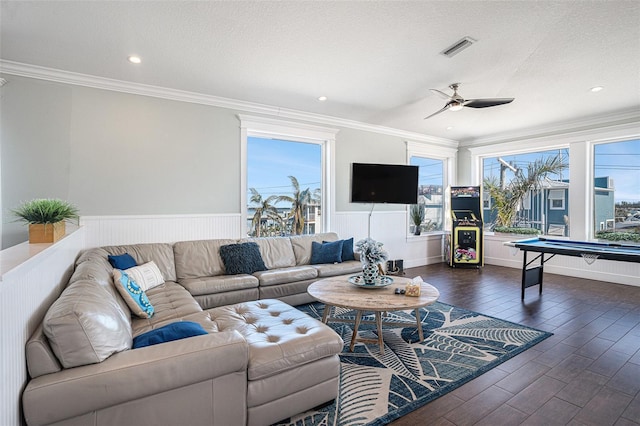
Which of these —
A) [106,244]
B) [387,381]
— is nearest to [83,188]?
[106,244]

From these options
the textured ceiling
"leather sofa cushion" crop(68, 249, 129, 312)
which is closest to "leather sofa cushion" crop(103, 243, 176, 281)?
"leather sofa cushion" crop(68, 249, 129, 312)

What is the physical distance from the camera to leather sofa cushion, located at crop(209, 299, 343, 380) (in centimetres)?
172

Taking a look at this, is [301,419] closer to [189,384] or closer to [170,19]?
[189,384]

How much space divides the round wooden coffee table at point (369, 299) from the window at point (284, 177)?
1962mm

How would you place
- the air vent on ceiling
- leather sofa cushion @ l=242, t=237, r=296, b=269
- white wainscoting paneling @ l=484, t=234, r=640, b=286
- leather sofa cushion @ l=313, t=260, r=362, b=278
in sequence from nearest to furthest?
the air vent on ceiling
leather sofa cushion @ l=313, t=260, r=362, b=278
leather sofa cushion @ l=242, t=237, r=296, b=269
white wainscoting paneling @ l=484, t=234, r=640, b=286

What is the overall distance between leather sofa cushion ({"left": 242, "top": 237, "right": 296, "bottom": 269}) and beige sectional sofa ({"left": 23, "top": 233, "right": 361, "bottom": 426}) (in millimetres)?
1569

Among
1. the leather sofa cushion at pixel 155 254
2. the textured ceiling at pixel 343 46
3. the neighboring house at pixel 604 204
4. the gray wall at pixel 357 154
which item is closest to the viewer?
the textured ceiling at pixel 343 46

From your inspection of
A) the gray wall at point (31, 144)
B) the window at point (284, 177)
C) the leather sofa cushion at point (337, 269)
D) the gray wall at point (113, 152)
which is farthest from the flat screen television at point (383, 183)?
the gray wall at point (31, 144)

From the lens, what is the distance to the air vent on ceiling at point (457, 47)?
270cm

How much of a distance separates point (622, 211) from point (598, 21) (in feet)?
13.3

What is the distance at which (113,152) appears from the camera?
11.9 ft

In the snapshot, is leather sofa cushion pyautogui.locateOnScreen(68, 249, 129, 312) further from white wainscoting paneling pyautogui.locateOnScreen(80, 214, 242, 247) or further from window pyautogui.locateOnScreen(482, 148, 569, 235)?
window pyautogui.locateOnScreen(482, 148, 569, 235)

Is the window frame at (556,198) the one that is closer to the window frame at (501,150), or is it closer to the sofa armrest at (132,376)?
the window frame at (501,150)

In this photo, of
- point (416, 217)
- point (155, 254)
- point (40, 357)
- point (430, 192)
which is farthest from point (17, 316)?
point (430, 192)
